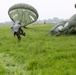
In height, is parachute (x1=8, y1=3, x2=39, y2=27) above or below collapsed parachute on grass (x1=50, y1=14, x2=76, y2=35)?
above

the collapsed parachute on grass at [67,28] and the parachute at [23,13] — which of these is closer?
the collapsed parachute on grass at [67,28]

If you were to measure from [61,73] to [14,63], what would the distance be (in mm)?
2803

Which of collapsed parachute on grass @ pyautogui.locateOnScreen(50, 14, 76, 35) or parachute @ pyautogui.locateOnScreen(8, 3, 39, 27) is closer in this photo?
collapsed parachute on grass @ pyautogui.locateOnScreen(50, 14, 76, 35)

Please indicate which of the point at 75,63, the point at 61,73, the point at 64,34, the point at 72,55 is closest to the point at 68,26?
the point at 64,34

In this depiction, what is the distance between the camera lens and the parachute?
120 ft

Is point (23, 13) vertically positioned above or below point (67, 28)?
above

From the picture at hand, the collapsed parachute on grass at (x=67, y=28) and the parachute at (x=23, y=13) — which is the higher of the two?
the parachute at (x=23, y=13)

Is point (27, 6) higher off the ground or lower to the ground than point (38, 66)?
higher

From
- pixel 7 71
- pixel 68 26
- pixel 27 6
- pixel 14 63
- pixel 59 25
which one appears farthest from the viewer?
pixel 27 6

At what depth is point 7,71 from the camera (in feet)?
32.0

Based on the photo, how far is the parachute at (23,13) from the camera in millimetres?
36544

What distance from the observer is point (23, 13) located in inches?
1516

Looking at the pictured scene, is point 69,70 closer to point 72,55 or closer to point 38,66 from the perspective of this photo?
point 38,66

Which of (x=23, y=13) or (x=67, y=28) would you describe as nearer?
(x=67, y=28)
